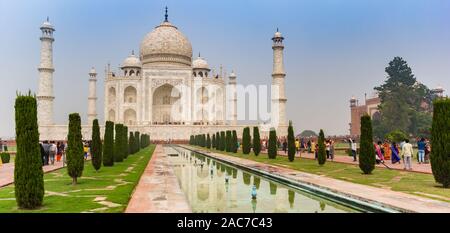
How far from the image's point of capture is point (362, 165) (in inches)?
407

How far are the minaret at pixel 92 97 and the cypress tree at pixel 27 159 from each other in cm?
3888

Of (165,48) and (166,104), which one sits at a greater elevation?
(165,48)

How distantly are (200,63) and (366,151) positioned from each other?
1492 inches

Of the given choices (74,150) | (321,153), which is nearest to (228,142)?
(321,153)

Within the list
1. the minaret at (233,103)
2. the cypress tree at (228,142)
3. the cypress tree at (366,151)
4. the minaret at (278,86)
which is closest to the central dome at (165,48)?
the minaret at (233,103)

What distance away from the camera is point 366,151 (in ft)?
34.2

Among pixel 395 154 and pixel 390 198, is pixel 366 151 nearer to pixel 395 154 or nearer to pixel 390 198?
pixel 395 154

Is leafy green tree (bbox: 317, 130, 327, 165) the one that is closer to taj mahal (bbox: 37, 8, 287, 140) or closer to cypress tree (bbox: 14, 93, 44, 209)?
cypress tree (bbox: 14, 93, 44, 209)

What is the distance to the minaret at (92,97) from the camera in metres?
43.4

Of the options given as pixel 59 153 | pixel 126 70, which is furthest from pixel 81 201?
pixel 126 70

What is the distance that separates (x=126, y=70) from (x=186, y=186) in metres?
38.5

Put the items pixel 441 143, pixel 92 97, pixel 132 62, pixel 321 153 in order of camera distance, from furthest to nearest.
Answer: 1. pixel 132 62
2. pixel 92 97
3. pixel 321 153
4. pixel 441 143
